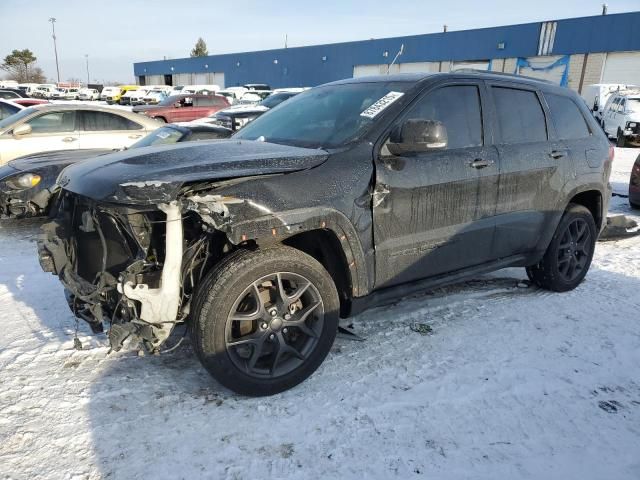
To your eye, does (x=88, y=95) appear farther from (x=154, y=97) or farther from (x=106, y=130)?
(x=106, y=130)

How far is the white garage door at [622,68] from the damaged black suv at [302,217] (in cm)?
3099

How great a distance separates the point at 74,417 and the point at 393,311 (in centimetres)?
246

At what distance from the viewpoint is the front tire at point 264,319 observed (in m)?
2.72

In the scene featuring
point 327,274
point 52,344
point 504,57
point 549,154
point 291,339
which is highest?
point 504,57

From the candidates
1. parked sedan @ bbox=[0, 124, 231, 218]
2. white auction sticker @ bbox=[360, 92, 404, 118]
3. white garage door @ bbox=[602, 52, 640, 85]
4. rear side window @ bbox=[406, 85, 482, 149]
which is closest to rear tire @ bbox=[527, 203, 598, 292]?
rear side window @ bbox=[406, 85, 482, 149]

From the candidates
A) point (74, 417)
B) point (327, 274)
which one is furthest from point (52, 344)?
point (327, 274)

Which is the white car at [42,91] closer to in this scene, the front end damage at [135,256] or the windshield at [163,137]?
the windshield at [163,137]

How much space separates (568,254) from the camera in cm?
466

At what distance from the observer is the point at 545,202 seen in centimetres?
425

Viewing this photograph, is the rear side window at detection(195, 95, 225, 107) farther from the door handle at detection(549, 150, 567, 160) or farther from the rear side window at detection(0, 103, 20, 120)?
the door handle at detection(549, 150, 567, 160)

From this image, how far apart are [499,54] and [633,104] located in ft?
59.5

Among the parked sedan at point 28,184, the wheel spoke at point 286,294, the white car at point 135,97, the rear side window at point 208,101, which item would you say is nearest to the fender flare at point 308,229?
the wheel spoke at point 286,294

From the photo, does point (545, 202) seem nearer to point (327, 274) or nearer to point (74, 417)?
point (327, 274)

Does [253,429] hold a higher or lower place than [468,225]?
lower
